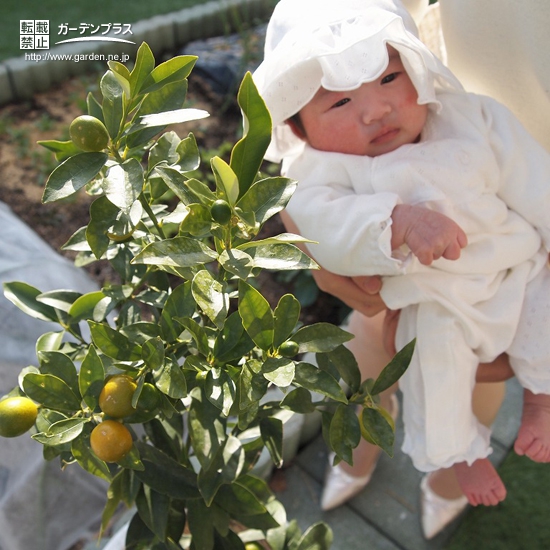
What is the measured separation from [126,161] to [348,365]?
Answer: 41cm

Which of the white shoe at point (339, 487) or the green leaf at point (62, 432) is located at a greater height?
the green leaf at point (62, 432)

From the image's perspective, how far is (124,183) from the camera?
70cm

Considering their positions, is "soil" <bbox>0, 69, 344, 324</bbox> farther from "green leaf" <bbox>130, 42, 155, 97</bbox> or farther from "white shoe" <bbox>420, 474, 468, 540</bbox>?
"green leaf" <bbox>130, 42, 155, 97</bbox>

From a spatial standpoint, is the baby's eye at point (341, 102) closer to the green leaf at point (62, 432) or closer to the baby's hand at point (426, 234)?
the baby's hand at point (426, 234)

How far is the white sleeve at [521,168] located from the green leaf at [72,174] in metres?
0.82

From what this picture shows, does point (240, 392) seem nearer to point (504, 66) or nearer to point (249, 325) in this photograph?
point (249, 325)

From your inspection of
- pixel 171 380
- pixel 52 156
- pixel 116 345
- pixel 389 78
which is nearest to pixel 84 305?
pixel 116 345

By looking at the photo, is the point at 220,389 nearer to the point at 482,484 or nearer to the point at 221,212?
the point at 221,212

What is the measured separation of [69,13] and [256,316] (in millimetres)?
3218

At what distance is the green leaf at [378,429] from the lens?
0.82m

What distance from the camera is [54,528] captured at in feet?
5.55

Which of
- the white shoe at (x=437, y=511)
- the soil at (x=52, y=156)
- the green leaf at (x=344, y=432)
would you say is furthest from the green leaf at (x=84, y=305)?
the soil at (x=52, y=156)

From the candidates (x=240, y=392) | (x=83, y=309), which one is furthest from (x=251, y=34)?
(x=240, y=392)

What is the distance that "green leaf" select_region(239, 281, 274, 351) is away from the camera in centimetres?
71
